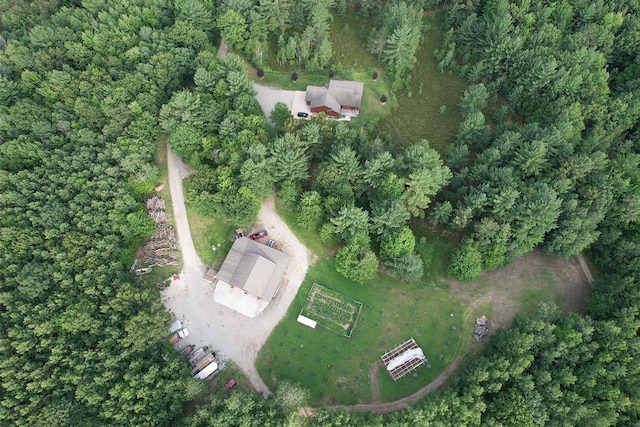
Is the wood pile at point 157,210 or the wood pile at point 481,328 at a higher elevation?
the wood pile at point 481,328

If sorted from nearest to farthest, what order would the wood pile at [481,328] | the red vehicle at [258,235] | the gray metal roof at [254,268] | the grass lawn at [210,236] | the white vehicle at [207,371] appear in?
the white vehicle at [207,371], the gray metal roof at [254,268], the wood pile at [481,328], the grass lawn at [210,236], the red vehicle at [258,235]

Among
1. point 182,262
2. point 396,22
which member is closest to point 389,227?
point 182,262

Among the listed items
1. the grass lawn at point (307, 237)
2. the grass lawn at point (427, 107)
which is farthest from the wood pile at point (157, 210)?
the grass lawn at point (427, 107)

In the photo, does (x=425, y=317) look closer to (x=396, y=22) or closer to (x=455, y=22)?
(x=396, y=22)

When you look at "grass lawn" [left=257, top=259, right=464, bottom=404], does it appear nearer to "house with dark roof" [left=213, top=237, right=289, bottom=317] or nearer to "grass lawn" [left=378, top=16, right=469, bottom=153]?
"house with dark roof" [left=213, top=237, right=289, bottom=317]

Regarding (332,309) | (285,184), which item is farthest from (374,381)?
(285,184)

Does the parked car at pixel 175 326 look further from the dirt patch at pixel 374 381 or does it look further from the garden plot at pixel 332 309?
the dirt patch at pixel 374 381

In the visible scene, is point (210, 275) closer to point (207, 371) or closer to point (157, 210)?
point (207, 371)
